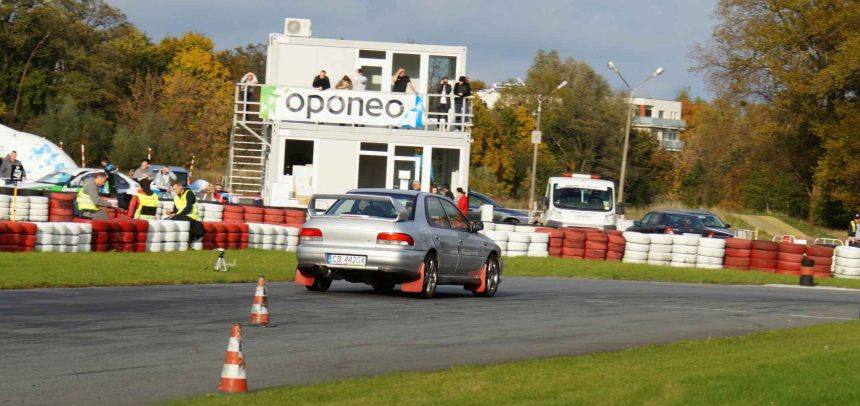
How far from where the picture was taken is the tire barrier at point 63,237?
21.9 metres

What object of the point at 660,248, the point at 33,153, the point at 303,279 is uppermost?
the point at 33,153

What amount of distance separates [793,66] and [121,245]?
4329cm

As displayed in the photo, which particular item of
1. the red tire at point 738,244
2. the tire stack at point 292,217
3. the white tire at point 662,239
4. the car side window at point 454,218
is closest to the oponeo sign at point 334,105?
the tire stack at point 292,217

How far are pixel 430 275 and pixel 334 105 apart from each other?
21473mm

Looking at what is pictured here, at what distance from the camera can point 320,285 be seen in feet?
60.2

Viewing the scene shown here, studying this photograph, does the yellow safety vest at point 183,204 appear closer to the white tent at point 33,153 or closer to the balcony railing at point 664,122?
the white tent at point 33,153

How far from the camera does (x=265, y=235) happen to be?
27.9 m

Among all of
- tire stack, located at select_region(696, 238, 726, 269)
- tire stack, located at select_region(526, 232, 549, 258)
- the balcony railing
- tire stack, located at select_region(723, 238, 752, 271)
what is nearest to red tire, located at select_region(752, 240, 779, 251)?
tire stack, located at select_region(723, 238, 752, 271)

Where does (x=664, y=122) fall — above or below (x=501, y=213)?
above

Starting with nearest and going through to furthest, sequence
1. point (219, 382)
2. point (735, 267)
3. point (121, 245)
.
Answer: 1. point (219, 382)
2. point (121, 245)
3. point (735, 267)

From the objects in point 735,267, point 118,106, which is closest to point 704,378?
point 735,267

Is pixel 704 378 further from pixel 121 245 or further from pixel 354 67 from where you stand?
pixel 354 67

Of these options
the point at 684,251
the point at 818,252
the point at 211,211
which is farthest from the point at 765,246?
the point at 211,211

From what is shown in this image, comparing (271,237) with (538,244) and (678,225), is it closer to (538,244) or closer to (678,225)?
(538,244)
